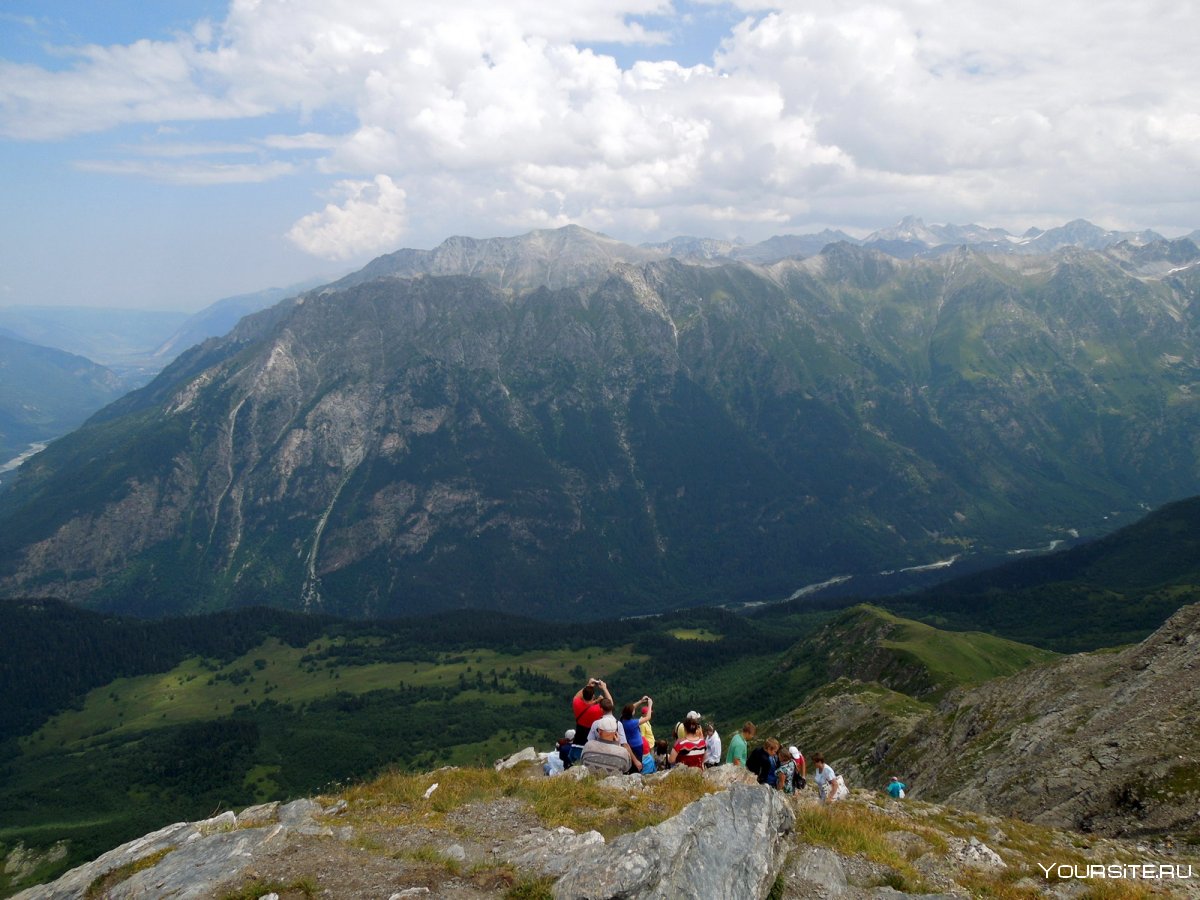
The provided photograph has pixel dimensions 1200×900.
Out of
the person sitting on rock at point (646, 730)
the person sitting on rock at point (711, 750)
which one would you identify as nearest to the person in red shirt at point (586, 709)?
the person sitting on rock at point (646, 730)

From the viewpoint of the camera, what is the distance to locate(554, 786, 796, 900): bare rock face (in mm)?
17234

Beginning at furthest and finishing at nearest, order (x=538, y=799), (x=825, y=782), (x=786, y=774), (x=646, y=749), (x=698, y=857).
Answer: (x=825, y=782), (x=786, y=774), (x=646, y=749), (x=538, y=799), (x=698, y=857)

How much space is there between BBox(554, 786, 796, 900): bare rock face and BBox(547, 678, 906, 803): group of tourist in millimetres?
7807

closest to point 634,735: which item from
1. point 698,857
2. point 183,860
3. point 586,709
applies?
point 586,709

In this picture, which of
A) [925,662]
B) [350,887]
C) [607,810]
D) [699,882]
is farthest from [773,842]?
[925,662]

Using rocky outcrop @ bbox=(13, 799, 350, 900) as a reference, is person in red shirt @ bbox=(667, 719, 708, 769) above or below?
below

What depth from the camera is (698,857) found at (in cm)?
1825

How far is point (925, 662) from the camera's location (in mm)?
128625

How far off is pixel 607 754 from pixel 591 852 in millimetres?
8784

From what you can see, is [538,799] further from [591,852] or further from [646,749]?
[591,852]

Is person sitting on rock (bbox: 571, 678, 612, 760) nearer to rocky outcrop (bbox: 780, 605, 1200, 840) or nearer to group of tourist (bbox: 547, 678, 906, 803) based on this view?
group of tourist (bbox: 547, 678, 906, 803)

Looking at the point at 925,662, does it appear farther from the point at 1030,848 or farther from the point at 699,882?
the point at 699,882

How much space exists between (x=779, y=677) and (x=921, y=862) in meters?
163

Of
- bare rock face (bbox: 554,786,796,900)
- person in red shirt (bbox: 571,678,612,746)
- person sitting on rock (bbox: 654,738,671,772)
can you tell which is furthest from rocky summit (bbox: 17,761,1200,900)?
person sitting on rock (bbox: 654,738,671,772)
